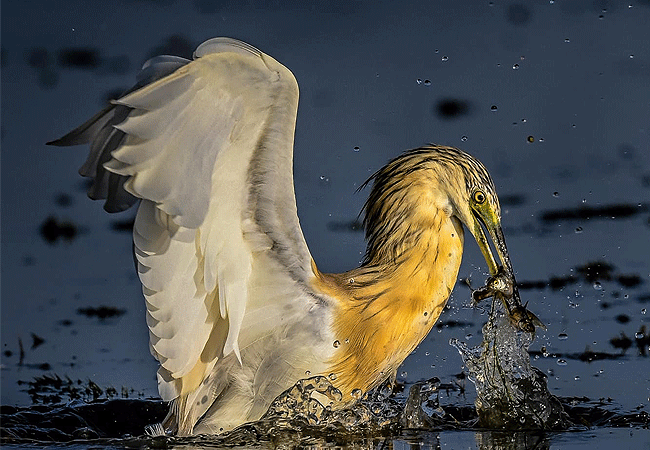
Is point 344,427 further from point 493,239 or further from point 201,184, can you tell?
point 201,184

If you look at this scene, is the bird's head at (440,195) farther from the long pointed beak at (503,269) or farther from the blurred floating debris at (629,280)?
the blurred floating debris at (629,280)

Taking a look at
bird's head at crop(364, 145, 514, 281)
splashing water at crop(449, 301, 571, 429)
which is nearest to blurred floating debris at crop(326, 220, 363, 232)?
splashing water at crop(449, 301, 571, 429)

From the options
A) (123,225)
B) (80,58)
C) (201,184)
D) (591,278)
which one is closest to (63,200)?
(123,225)

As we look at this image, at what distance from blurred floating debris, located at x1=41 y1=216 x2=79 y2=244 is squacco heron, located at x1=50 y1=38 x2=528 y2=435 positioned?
144 inches

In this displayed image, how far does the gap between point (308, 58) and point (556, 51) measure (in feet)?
7.83

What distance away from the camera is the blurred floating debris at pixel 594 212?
9430 mm

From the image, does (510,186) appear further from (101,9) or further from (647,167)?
(101,9)

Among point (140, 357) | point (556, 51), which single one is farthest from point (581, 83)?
point (140, 357)

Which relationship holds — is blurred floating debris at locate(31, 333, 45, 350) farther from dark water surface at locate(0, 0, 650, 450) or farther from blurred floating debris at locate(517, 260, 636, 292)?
blurred floating debris at locate(517, 260, 636, 292)

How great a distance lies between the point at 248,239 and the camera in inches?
215

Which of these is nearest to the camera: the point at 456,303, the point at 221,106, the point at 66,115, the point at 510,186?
the point at 221,106

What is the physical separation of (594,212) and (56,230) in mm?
4250

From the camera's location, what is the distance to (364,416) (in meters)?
5.94

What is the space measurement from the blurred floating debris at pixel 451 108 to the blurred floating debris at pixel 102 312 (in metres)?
3.82
